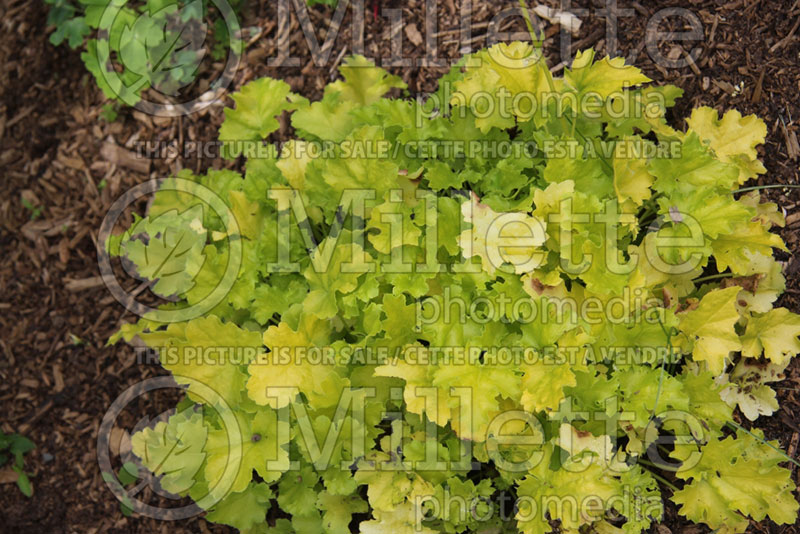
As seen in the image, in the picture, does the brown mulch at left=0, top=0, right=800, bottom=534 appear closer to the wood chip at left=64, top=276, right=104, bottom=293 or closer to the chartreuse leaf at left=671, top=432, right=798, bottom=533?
the wood chip at left=64, top=276, right=104, bottom=293

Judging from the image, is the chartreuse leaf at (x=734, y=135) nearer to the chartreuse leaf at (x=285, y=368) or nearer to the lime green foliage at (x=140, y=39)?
the chartreuse leaf at (x=285, y=368)

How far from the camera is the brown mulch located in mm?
2553

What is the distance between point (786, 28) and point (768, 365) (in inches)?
45.9

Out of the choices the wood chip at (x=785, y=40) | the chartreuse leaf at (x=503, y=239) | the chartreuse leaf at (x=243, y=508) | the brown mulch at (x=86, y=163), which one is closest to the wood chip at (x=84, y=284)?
the brown mulch at (x=86, y=163)

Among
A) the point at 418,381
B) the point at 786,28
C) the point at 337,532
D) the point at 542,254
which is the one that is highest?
the point at 786,28

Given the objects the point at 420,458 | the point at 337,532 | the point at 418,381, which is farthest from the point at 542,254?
the point at 337,532

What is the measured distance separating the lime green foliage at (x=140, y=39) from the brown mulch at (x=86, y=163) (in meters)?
0.16

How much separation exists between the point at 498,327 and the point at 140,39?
2233 millimetres

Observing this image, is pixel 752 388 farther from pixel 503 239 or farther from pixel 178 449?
pixel 178 449

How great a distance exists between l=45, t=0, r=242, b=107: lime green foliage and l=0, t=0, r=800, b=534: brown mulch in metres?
0.16

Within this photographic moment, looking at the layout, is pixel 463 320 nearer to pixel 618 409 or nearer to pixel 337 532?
pixel 618 409

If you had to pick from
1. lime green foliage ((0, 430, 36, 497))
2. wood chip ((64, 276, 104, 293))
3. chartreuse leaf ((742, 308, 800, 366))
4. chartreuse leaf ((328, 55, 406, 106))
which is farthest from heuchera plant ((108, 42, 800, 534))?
lime green foliage ((0, 430, 36, 497))

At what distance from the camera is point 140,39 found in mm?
3242

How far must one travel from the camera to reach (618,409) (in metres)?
2.08
